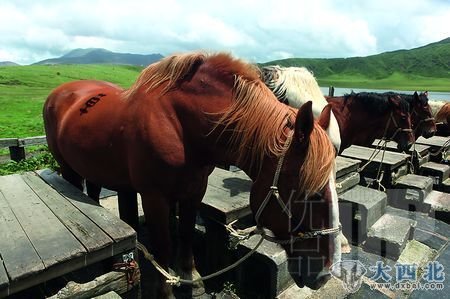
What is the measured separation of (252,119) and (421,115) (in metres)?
5.30

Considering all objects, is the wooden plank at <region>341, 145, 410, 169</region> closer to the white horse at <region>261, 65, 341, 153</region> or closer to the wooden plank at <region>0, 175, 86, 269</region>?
the white horse at <region>261, 65, 341, 153</region>

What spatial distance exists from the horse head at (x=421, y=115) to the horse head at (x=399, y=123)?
98cm

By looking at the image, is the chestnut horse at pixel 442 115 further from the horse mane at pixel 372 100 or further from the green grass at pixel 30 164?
the green grass at pixel 30 164

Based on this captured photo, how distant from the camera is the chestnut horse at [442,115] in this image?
901 cm

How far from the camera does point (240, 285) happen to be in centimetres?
320

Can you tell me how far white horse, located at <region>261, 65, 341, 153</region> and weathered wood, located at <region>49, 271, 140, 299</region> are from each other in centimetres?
230

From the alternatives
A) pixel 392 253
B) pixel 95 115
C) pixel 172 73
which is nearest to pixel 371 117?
pixel 392 253

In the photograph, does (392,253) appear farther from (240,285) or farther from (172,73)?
(172,73)

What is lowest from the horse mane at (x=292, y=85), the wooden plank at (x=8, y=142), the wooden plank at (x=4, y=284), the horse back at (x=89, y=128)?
the wooden plank at (x=4, y=284)

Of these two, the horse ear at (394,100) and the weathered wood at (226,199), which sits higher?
the horse ear at (394,100)

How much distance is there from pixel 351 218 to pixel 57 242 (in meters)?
3.56

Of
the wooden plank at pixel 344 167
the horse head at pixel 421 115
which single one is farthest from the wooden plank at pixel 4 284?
the horse head at pixel 421 115

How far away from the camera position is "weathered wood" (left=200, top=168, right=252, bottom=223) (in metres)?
3.09

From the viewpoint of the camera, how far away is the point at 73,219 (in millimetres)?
2506
